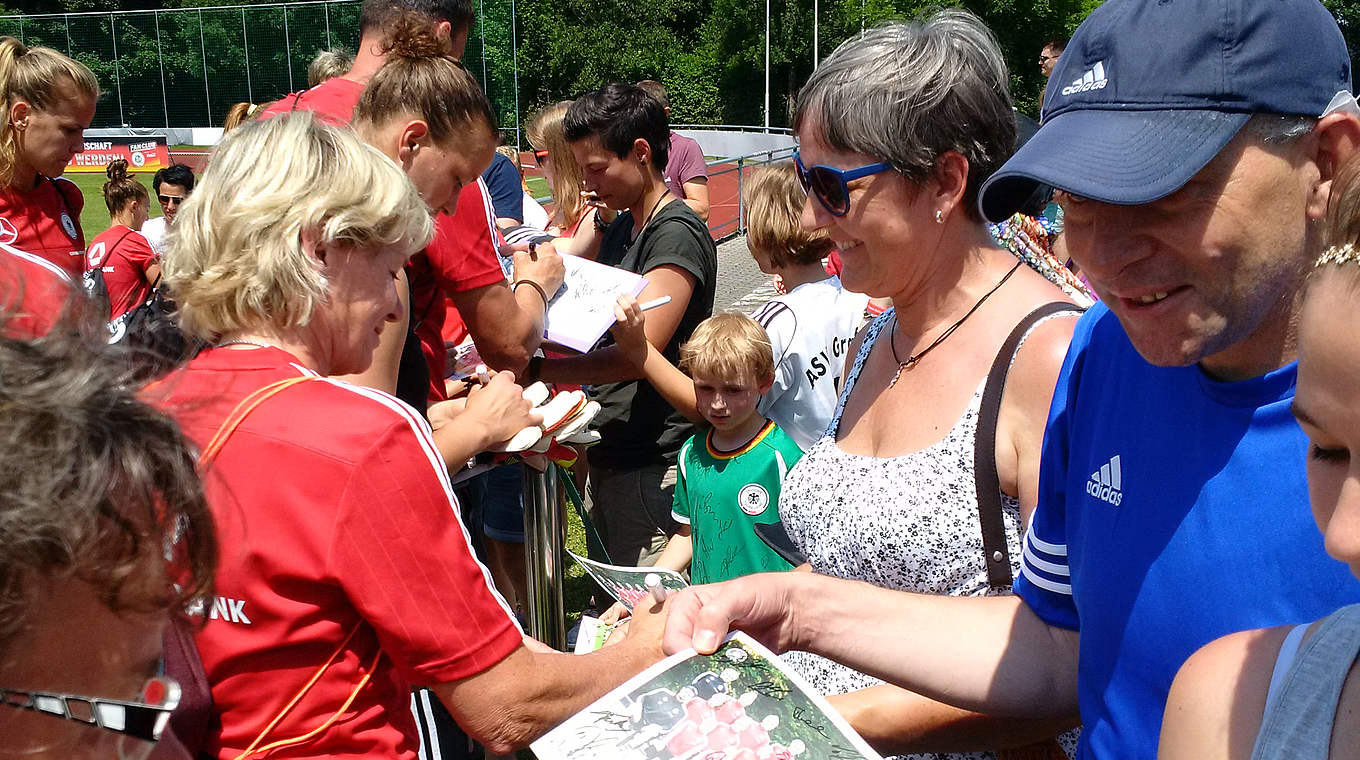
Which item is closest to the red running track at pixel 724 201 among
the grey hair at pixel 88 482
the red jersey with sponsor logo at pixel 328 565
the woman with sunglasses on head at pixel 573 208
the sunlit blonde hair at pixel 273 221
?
the woman with sunglasses on head at pixel 573 208

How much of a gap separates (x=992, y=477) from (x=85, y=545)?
1.50m

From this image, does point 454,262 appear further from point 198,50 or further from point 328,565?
point 198,50

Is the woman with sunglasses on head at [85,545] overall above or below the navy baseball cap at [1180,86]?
below

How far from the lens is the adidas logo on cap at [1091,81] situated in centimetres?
139

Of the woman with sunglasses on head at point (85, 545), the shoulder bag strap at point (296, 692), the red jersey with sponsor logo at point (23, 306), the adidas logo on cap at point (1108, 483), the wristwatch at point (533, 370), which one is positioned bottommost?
the wristwatch at point (533, 370)

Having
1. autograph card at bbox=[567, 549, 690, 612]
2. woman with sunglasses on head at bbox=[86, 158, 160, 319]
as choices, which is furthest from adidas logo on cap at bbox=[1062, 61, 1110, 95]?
woman with sunglasses on head at bbox=[86, 158, 160, 319]

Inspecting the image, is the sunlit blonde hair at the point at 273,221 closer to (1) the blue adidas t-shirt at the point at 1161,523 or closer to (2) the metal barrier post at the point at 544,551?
(1) the blue adidas t-shirt at the point at 1161,523

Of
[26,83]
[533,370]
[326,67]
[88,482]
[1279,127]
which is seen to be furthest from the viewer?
[326,67]

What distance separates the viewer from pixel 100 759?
1.05 meters

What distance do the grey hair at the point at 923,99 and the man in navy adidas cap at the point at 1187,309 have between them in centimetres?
60

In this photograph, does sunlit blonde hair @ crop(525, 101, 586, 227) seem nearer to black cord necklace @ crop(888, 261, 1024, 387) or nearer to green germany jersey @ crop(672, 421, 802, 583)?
green germany jersey @ crop(672, 421, 802, 583)

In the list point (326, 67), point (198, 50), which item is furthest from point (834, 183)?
point (198, 50)

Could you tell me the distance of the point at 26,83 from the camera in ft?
14.6

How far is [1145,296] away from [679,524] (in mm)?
3023
